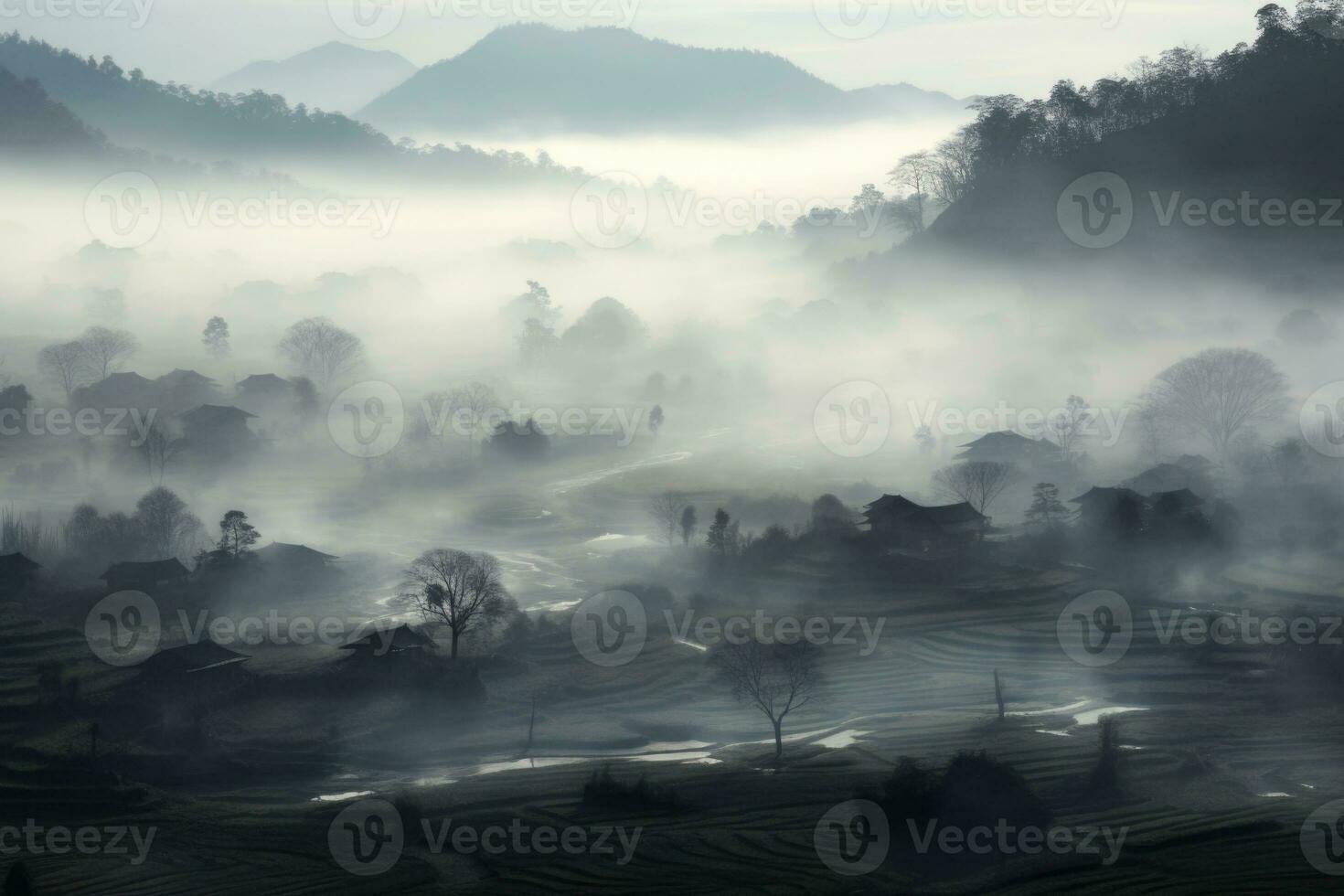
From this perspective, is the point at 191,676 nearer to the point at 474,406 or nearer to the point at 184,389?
the point at 184,389

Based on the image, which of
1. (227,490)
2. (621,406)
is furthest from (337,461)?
(621,406)

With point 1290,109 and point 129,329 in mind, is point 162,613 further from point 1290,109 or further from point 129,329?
point 1290,109

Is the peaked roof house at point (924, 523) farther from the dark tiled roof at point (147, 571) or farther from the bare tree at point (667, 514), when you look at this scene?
the dark tiled roof at point (147, 571)

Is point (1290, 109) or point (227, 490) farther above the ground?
point (1290, 109)
